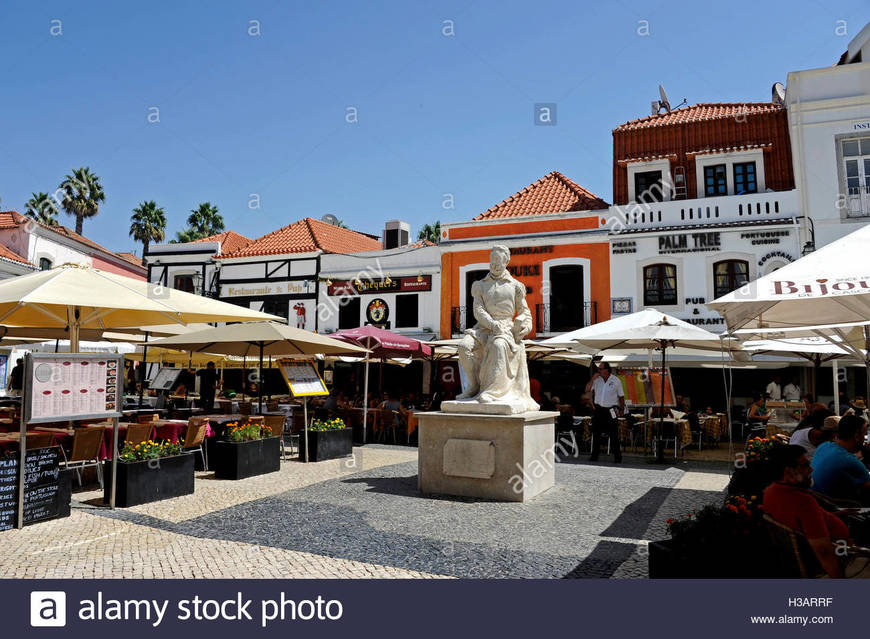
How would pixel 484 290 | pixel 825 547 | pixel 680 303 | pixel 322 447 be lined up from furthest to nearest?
1. pixel 680 303
2. pixel 322 447
3. pixel 484 290
4. pixel 825 547

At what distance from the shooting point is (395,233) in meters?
26.9

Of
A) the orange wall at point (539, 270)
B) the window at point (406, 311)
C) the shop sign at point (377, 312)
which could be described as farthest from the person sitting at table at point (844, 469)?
the shop sign at point (377, 312)

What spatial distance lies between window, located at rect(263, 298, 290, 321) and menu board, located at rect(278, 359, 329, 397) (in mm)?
13706

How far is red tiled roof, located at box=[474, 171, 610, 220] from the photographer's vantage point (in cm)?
2114

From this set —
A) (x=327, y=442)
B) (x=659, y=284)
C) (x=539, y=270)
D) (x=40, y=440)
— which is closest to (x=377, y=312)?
(x=539, y=270)

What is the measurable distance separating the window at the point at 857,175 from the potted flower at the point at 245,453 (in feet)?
54.2

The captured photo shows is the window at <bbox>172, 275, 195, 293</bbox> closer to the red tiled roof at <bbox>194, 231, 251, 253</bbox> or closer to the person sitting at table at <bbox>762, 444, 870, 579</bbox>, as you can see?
the red tiled roof at <bbox>194, 231, 251, 253</bbox>

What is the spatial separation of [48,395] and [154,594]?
3339 mm

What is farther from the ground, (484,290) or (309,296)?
(309,296)

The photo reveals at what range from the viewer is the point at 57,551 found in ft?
16.4

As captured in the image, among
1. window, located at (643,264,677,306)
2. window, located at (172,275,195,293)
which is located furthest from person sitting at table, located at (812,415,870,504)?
window, located at (172,275,195,293)

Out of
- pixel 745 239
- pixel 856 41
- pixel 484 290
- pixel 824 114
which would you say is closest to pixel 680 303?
pixel 745 239

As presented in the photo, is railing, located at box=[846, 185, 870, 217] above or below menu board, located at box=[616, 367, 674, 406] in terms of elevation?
above

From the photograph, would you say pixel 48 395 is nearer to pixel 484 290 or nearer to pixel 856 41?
pixel 484 290
